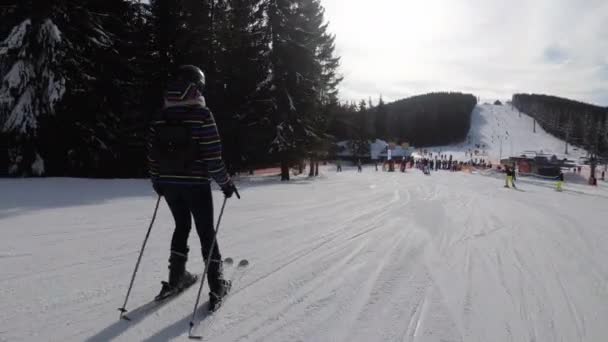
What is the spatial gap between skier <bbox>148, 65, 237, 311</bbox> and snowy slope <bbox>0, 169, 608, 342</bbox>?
2.66 ft

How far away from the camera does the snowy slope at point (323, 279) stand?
2979 mm

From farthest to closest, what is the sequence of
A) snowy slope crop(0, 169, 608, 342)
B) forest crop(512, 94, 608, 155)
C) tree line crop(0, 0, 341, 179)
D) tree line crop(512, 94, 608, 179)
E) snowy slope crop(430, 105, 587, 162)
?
snowy slope crop(430, 105, 587, 162) → forest crop(512, 94, 608, 155) → tree line crop(512, 94, 608, 179) → tree line crop(0, 0, 341, 179) → snowy slope crop(0, 169, 608, 342)

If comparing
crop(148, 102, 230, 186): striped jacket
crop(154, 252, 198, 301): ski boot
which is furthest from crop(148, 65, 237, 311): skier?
crop(154, 252, 198, 301): ski boot

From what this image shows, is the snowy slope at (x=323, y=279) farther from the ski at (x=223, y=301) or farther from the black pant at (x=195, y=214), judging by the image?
the black pant at (x=195, y=214)

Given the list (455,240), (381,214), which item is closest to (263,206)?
(381,214)

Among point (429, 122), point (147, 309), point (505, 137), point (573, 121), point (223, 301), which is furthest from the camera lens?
point (429, 122)

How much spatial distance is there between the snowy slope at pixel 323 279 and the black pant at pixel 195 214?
1.45 ft

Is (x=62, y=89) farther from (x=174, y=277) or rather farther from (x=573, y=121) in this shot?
(x=573, y=121)

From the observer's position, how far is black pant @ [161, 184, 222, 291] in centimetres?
316

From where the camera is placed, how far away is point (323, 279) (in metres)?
4.13

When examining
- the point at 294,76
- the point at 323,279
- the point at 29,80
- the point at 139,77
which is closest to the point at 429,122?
the point at 294,76

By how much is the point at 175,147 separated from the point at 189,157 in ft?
0.51

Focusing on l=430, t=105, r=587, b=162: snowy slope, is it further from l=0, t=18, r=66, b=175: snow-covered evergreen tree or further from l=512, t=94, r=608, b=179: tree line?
l=0, t=18, r=66, b=175: snow-covered evergreen tree

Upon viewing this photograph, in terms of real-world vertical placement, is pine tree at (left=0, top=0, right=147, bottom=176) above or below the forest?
below
